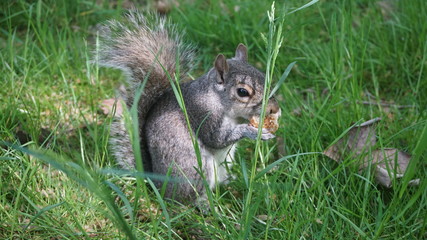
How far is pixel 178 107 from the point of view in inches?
71.1

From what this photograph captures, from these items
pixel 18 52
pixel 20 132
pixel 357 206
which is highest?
pixel 18 52

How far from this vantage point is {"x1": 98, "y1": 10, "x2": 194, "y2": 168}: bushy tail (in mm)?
1815

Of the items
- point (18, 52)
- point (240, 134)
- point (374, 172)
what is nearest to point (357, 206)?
point (374, 172)

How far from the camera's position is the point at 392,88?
2.44 m

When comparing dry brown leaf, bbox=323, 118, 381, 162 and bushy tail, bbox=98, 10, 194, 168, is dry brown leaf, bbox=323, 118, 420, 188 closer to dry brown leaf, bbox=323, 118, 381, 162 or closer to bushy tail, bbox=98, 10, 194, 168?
dry brown leaf, bbox=323, 118, 381, 162

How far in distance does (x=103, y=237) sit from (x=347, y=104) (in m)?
1.16

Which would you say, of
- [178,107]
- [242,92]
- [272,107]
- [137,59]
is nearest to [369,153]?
[272,107]

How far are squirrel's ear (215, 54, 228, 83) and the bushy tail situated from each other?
15 cm

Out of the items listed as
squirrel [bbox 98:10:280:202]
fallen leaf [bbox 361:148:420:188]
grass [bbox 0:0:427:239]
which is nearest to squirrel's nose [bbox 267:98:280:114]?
squirrel [bbox 98:10:280:202]

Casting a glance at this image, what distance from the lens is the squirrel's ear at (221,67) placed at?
174 centimetres

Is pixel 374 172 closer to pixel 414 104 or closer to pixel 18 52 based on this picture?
pixel 414 104

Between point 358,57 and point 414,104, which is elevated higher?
point 358,57

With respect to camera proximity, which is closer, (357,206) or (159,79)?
(357,206)

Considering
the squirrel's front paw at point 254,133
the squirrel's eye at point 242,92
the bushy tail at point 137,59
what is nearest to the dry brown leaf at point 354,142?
the squirrel's front paw at point 254,133
